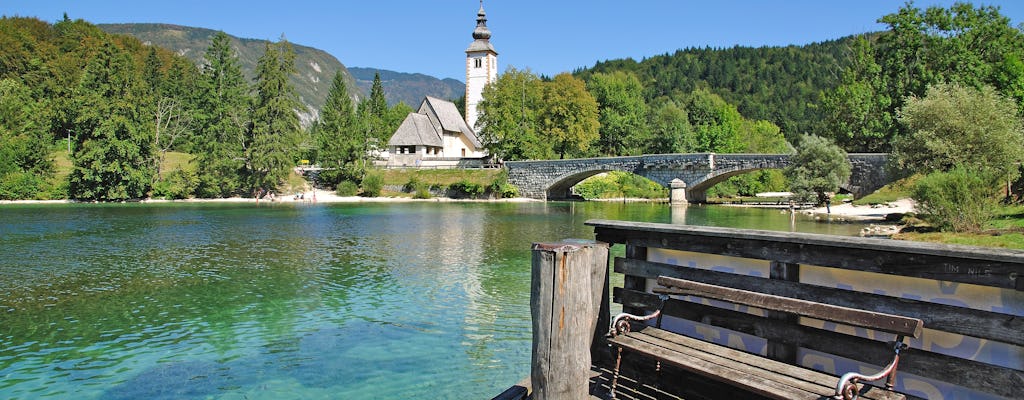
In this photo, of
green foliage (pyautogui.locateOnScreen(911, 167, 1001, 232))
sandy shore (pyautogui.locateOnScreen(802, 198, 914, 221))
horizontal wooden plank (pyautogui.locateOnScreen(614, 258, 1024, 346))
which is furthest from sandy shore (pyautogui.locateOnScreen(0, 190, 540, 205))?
horizontal wooden plank (pyautogui.locateOnScreen(614, 258, 1024, 346))

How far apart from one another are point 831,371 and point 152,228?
30.1 m

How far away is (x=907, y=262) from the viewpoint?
167 inches

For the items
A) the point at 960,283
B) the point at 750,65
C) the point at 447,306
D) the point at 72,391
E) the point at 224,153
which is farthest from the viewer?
the point at 750,65

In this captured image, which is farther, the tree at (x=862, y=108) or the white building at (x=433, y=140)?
the white building at (x=433, y=140)

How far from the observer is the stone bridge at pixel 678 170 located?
41000 mm

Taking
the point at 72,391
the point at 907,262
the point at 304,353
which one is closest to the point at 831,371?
the point at 907,262

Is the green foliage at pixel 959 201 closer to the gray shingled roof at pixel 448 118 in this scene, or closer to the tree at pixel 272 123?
the tree at pixel 272 123

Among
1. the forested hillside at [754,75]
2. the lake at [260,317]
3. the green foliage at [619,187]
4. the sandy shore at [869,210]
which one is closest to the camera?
the lake at [260,317]

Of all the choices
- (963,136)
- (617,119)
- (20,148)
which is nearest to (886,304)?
(963,136)

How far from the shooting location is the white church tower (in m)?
76.5

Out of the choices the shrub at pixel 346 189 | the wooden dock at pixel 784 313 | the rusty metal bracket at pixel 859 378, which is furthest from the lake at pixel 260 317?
the shrub at pixel 346 189

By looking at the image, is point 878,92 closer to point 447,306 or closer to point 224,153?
point 447,306

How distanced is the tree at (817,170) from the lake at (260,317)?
2685 cm

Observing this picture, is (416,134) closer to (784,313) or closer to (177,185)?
(177,185)
